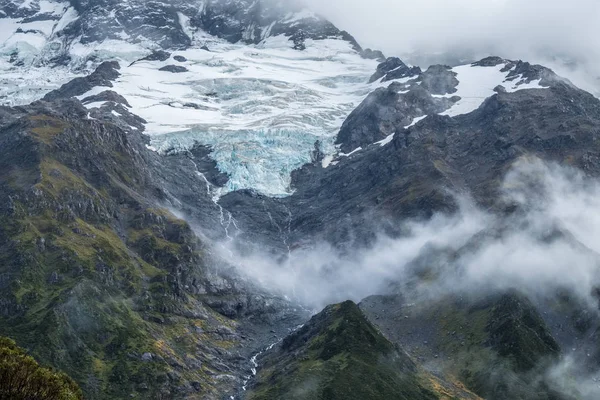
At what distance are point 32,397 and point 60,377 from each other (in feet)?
30.2

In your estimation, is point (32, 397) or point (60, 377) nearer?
point (32, 397)

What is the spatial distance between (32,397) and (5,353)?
7.54m

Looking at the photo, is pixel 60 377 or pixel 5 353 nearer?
pixel 5 353

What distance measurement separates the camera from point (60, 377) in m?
114

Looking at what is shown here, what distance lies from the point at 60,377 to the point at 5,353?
11.1 m

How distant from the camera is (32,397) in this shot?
105 meters

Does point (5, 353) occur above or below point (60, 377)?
above

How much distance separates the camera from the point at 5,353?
106250 millimetres
